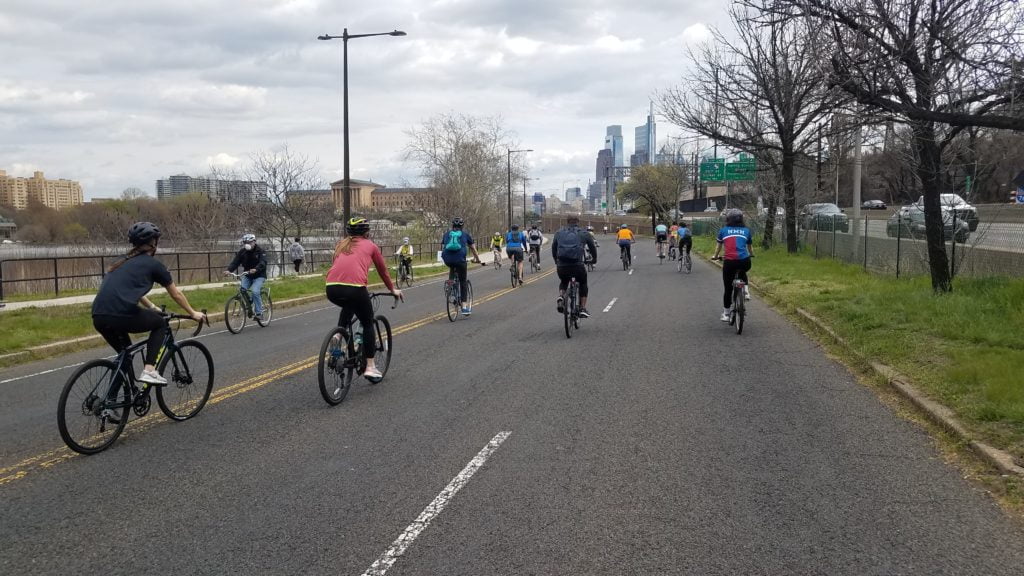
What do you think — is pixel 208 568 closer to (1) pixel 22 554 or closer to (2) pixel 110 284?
(1) pixel 22 554

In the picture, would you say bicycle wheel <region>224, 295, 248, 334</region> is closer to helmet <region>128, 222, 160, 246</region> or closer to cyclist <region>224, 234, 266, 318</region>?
cyclist <region>224, 234, 266, 318</region>

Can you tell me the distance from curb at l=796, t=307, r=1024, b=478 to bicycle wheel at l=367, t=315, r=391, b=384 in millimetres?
5452

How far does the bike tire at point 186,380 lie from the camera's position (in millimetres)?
6895

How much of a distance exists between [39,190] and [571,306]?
365ft

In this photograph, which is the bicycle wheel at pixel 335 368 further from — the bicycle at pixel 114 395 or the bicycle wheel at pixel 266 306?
the bicycle wheel at pixel 266 306

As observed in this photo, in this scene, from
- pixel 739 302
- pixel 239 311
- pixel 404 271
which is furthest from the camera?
pixel 404 271

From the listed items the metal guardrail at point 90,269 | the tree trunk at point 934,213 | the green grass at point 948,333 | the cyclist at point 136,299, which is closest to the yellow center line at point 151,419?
the cyclist at point 136,299

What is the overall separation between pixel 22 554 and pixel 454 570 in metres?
2.38

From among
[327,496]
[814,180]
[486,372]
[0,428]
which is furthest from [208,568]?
[814,180]

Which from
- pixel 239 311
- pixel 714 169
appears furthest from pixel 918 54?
pixel 714 169

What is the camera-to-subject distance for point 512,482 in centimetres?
509

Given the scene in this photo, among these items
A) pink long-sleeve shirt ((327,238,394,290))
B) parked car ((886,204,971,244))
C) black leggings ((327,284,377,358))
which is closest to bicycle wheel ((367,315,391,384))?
black leggings ((327,284,377,358))

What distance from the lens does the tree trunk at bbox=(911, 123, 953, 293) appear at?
508 inches

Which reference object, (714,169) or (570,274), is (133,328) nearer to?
(570,274)
